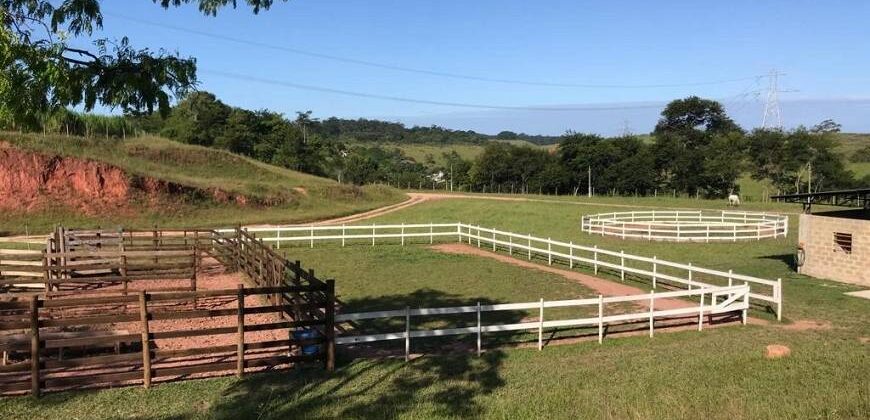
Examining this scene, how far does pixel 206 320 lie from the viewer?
1303 cm

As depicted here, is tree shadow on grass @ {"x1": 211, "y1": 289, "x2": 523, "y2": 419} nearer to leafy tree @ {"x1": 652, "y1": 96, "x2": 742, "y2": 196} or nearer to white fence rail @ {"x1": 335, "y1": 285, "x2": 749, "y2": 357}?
white fence rail @ {"x1": 335, "y1": 285, "x2": 749, "y2": 357}

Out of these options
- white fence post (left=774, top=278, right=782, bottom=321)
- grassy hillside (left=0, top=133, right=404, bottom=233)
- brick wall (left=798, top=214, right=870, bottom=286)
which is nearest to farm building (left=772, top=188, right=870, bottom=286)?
brick wall (left=798, top=214, right=870, bottom=286)

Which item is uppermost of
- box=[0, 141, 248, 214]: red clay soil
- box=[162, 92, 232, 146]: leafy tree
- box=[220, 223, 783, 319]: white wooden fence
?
box=[162, 92, 232, 146]: leafy tree

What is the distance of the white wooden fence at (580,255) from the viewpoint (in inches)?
595

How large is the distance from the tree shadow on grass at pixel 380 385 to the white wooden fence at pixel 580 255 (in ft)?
22.3

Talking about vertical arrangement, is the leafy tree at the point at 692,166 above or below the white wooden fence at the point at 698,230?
above

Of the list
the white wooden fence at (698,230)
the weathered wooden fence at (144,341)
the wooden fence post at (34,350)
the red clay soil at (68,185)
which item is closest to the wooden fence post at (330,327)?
the weathered wooden fence at (144,341)

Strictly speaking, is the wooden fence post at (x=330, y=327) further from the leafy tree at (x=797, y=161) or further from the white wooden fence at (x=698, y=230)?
the leafy tree at (x=797, y=161)

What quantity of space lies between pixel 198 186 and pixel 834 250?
A: 3946 centimetres

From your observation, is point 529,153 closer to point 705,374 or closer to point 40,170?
point 40,170

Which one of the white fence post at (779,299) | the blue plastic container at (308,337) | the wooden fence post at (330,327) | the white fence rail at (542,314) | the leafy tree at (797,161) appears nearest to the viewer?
the wooden fence post at (330,327)

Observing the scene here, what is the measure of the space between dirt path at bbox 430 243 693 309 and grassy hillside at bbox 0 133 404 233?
18695mm

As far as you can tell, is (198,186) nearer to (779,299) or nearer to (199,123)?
(779,299)

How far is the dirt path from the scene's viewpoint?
1543cm
